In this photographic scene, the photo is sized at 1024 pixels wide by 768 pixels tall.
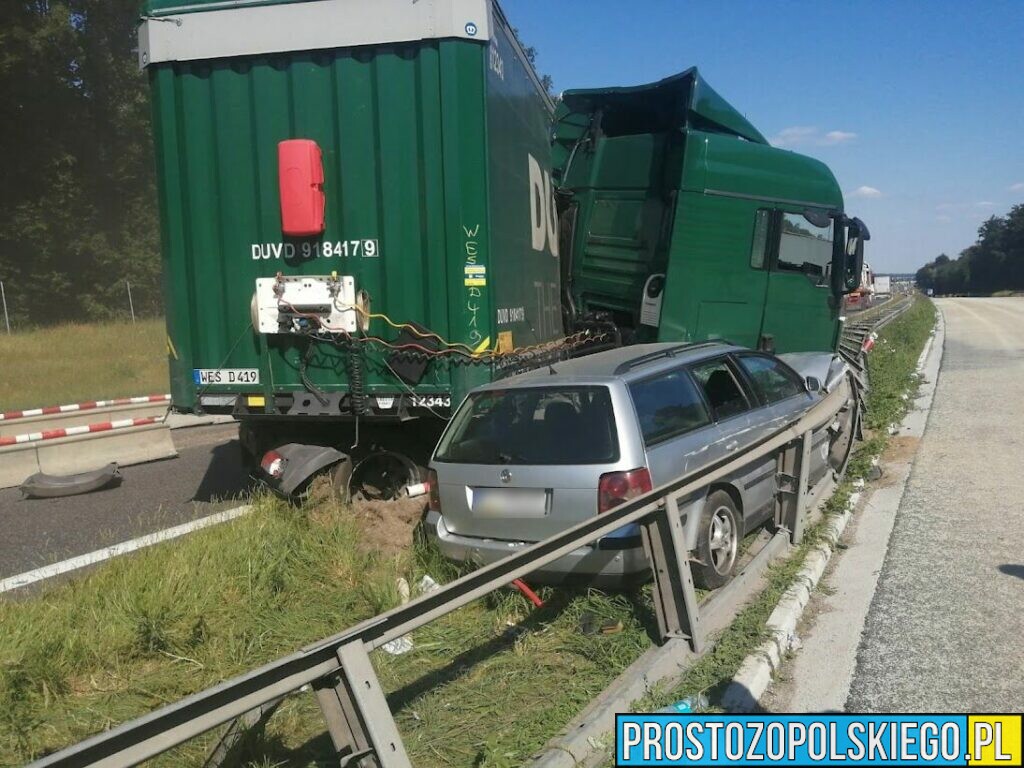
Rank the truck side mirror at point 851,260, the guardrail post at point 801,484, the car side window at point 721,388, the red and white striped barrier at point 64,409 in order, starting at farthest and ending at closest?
the red and white striped barrier at point 64,409, the truck side mirror at point 851,260, the guardrail post at point 801,484, the car side window at point 721,388

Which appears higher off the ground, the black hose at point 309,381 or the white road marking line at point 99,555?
the black hose at point 309,381

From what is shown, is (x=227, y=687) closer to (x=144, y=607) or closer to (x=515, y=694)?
(x=515, y=694)

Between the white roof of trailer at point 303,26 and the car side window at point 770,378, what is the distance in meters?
3.16

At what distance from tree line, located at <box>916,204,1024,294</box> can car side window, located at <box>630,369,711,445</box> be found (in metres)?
107

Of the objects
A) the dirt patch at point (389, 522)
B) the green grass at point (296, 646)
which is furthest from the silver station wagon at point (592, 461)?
the dirt patch at point (389, 522)

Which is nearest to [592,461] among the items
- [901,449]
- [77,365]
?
[901,449]

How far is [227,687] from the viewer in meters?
2.24

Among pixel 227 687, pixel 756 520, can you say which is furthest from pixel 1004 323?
pixel 227 687

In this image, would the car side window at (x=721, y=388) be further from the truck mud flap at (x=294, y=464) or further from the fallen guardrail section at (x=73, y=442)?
the fallen guardrail section at (x=73, y=442)

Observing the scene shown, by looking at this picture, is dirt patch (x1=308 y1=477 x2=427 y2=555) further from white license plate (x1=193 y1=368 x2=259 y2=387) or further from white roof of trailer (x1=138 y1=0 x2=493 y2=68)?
white roof of trailer (x1=138 y1=0 x2=493 y2=68)

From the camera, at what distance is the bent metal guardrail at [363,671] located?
6.82 feet

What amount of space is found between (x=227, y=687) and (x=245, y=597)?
3082mm

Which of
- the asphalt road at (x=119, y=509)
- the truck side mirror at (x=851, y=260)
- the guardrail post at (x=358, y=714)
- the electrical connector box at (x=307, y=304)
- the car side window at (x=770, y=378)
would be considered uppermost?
the truck side mirror at (x=851, y=260)

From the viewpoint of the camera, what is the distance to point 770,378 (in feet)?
22.7
